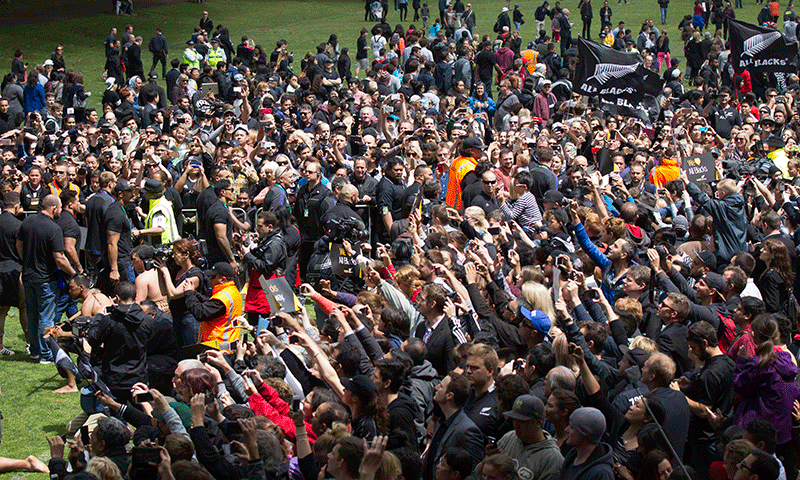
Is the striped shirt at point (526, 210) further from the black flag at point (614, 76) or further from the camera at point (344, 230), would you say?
the black flag at point (614, 76)

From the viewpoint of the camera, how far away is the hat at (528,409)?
5.10 meters

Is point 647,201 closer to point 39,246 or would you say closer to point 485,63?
point 39,246

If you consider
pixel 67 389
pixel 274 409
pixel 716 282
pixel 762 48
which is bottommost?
pixel 67 389

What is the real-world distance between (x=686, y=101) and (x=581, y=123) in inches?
241

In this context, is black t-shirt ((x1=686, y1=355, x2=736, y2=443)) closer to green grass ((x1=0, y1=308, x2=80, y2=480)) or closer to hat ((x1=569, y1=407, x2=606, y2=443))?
hat ((x1=569, y1=407, x2=606, y2=443))

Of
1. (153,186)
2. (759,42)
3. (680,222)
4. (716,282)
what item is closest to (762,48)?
(759,42)

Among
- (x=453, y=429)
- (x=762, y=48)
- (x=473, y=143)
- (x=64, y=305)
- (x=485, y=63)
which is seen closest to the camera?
(x=453, y=429)

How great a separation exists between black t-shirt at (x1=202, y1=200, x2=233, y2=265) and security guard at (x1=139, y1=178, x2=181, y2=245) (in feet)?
2.25

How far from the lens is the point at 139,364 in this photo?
7535 mm

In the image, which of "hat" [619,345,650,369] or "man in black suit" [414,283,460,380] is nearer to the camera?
"hat" [619,345,650,369]

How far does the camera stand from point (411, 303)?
7867 millimetres

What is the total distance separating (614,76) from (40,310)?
10390 millimetres

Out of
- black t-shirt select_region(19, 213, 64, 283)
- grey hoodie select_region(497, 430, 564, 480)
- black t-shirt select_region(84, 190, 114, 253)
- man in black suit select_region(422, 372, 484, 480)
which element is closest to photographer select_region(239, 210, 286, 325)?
black t-shirt select_region(19, 213, 64, 283)

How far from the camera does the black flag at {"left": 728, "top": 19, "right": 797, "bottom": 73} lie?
1692cm
